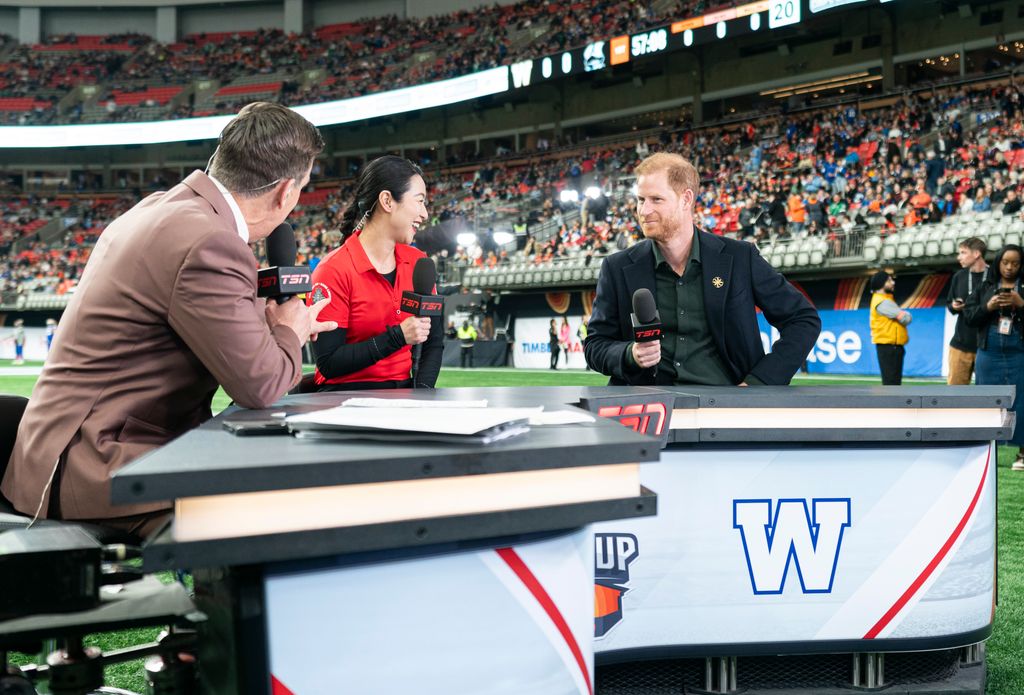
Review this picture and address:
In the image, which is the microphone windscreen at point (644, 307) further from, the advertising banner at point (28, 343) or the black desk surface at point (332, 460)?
the advertising banner at point (28, 343)

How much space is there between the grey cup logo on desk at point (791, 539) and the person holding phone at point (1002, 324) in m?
4.28

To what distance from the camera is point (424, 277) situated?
116 inches

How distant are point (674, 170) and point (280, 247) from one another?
145 centimetres

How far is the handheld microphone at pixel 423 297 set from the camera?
277 centimetres

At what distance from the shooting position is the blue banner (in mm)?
15258

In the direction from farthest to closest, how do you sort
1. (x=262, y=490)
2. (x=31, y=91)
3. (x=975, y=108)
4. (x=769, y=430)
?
(x=31, y=91)
(x=975, y=108)
(x=769, y=430)
(x=262, y=490)

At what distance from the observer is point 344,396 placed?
2.18 m

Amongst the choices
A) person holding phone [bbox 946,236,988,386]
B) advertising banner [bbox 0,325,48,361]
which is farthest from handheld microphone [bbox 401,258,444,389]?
advertising banner [bbox 0,325,48,361]

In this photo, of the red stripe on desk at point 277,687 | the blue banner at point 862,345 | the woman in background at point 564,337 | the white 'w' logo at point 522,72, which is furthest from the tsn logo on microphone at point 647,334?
the white 'w' logo at point 522,72

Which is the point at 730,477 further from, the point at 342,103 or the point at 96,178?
the point at 96,178

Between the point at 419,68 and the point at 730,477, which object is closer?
the point at 730,477

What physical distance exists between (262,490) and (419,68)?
114 feet

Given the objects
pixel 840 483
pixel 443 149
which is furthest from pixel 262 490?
pixel 443 149

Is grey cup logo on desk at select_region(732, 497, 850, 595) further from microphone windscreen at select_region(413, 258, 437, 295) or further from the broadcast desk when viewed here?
microphone windscreen at select_region(413, 258, 437, 295)
